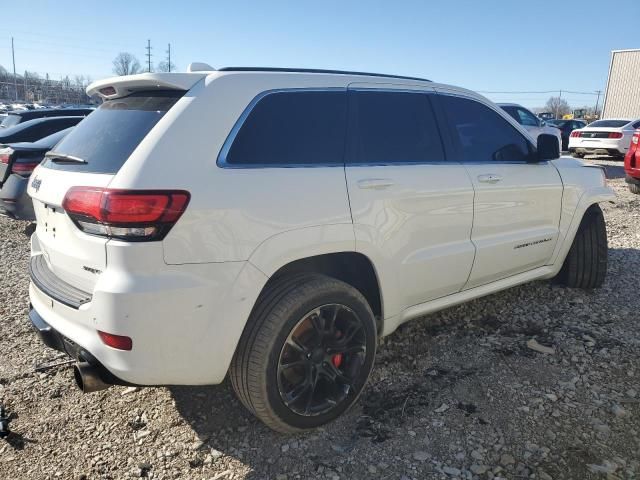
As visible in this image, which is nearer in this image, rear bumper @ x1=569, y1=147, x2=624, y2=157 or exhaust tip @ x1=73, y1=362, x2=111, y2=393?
exhaust tip @ x1=73, y1=362, x2=111, y2=393

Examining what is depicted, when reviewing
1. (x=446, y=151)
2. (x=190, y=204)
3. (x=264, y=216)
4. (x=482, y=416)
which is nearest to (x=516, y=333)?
(x=482, y=416)

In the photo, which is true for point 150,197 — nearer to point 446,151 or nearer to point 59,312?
point 59,312

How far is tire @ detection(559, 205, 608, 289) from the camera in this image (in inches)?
179

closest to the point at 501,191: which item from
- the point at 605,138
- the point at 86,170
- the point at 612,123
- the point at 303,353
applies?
the point at 303,353

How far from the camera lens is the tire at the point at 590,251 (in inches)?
179

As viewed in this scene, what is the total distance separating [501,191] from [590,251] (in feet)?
5.14

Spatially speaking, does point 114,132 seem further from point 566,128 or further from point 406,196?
point 566,128

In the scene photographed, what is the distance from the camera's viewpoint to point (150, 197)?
6.85 feet

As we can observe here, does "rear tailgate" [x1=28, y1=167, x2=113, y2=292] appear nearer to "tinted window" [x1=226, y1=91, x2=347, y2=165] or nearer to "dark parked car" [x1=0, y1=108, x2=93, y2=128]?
"tinted window" [x1=226, y1=91, x2=347, y2=165]

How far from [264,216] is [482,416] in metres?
1.66

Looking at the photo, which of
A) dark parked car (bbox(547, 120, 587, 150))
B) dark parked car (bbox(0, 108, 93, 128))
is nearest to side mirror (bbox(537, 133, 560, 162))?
dark parked car (bbox(0, 108, 93, 128))

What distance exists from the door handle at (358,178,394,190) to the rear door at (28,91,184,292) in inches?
40.7

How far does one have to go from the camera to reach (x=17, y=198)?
5.91m

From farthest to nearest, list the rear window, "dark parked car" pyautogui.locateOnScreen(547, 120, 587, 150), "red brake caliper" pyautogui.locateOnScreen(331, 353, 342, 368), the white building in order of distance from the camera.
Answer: the white building < "dark parked car" pyautogui.locateOnScreen(547, 120, 587, 150) < "red brake caliper" pyautogui.locateOnScreen(331, 353, 342, 368) < the rear window
